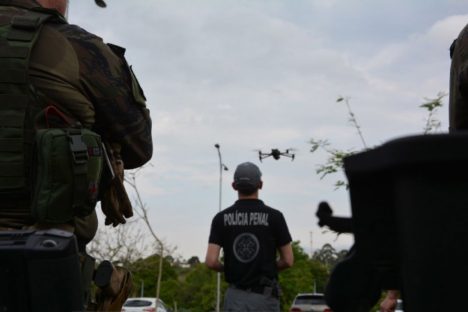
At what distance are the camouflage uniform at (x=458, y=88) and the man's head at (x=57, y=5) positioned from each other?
1.44m

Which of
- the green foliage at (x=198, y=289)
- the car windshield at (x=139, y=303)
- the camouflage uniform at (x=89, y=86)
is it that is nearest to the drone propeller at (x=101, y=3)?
the camouflage uniform at (x=89, y=86)

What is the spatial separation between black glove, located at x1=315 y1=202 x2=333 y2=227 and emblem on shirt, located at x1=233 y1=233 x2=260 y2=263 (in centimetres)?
371

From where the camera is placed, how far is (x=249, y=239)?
4.97 metres

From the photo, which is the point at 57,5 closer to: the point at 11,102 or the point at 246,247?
the point at 11,102

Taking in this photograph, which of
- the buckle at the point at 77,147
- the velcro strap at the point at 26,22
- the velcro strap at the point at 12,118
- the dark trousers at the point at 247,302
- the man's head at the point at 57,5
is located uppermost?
the man's head at the point at 57,5

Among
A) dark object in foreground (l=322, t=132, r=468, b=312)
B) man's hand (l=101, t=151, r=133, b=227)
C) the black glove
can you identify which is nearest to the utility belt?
man's hand (l=101, t=151, r=133, b=227)

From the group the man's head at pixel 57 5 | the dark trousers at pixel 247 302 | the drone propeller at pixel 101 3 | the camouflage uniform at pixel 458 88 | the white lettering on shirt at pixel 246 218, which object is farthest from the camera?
the white lettering on shirt at pixel 246 218

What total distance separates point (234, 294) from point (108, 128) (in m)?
2.66

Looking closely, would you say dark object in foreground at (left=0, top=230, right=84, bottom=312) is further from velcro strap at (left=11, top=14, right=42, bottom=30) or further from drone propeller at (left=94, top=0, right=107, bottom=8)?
drone propeller at (left=94, top=0, right=107, bottom=8)

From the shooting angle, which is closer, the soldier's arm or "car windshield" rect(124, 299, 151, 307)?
the soldier's arm

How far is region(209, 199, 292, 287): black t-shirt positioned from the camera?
493cm

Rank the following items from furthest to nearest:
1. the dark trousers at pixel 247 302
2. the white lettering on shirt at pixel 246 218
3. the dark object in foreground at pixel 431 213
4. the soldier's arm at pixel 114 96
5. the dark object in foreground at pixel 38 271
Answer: the white lettering on shirt at pixel 246 218, the dark trousers at pixel 247 302, the soldier's arm at pixel 114 96, the dark object in foreground at pixel 38 271, the dark object in foreground at pixel 431 213

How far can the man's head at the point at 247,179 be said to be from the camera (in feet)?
16.8

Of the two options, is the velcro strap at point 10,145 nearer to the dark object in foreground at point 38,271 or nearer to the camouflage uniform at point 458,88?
the dark object in foreground at point 38,271
